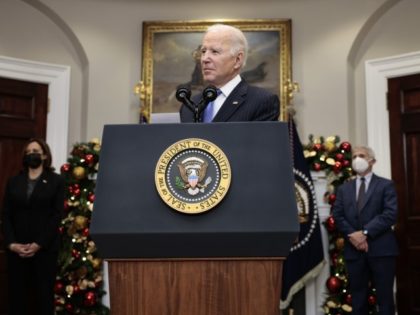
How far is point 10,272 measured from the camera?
456 centimetres

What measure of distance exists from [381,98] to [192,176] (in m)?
4.83

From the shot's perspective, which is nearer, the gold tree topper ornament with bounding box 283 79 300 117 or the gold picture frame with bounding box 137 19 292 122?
the gold tree topper ornament with bounding box 283 79 300 117

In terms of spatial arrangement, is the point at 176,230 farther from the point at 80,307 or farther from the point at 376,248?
the point at 80,307

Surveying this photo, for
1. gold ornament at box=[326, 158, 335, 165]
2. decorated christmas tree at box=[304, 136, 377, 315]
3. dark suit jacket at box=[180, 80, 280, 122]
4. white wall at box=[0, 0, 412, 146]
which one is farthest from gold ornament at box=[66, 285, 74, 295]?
dark suit jacket at box=[180, 80, 280, 122]

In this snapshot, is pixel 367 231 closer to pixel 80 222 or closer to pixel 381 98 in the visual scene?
pixel 381 98

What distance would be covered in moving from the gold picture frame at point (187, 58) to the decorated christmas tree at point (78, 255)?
0.91m

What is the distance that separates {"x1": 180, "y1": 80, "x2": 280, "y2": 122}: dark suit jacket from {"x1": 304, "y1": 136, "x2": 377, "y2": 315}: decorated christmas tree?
3634 mm

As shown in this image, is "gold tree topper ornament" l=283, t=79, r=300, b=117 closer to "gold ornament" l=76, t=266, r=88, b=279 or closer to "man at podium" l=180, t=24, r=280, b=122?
"gold ornament" l=76, t=266, r=88, b=279

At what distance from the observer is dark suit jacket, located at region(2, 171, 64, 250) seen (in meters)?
4.54

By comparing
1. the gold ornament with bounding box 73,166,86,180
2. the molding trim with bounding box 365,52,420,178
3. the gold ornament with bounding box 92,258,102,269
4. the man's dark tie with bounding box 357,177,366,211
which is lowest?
the gold ornament with bounding box 92,258,102,269

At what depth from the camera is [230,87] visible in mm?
2082

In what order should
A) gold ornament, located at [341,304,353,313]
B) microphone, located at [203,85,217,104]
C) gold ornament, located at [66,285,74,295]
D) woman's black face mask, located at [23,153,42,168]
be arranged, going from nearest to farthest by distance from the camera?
microphone, located at [203,85,217,104], woman's black face mask, located at [23,153,42,168], gold ornament, located at [341,304,353,313], gold ornament, located at [66,285,74,295]

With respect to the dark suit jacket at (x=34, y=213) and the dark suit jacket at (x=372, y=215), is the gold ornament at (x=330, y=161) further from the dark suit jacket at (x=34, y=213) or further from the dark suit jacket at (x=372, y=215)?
the dark suit jacket at (x=34, y=213)

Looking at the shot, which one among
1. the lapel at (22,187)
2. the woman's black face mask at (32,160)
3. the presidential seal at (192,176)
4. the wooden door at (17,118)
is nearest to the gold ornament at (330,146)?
the woman's black face mask at (32,160)
